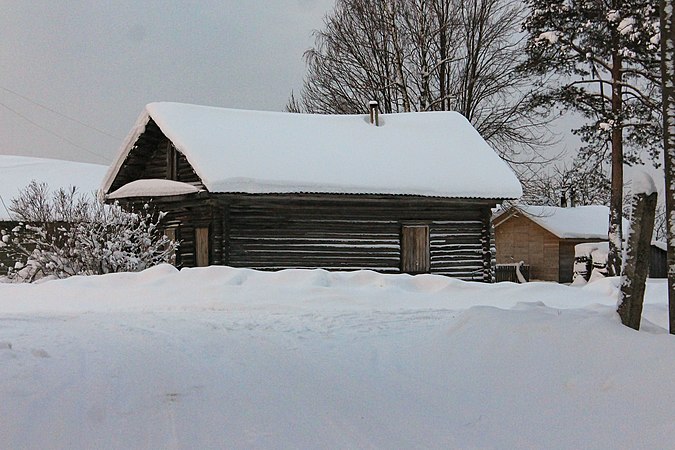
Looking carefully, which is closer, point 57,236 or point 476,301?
point 476,301

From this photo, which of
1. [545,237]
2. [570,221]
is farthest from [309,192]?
[570,221]

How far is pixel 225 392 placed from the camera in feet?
16.5

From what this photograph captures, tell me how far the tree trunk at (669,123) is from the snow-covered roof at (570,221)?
92.2ft

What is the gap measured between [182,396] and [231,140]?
54.2 ft

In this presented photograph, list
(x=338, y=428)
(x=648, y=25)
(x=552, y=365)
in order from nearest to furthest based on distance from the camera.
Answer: (x=338, y=428) < (x=552, y=365) < (x=648, y=25)

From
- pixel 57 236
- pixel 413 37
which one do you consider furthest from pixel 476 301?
pixel 413 37

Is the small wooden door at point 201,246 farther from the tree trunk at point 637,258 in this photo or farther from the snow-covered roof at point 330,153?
the tree trunk at point 637,258

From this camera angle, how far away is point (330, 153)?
21.2 metres

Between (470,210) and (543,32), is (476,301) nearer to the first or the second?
(470,210)

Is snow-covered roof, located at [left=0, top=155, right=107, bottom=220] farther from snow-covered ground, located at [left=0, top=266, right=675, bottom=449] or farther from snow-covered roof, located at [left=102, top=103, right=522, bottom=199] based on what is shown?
snow-covered ground, located at [left=0, top=266, right=675, bottom=449]

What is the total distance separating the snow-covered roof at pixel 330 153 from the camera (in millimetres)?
18875

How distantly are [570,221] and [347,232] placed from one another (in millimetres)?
20973

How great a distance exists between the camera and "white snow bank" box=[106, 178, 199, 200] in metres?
19.4

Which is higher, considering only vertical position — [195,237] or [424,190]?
[424,190]
